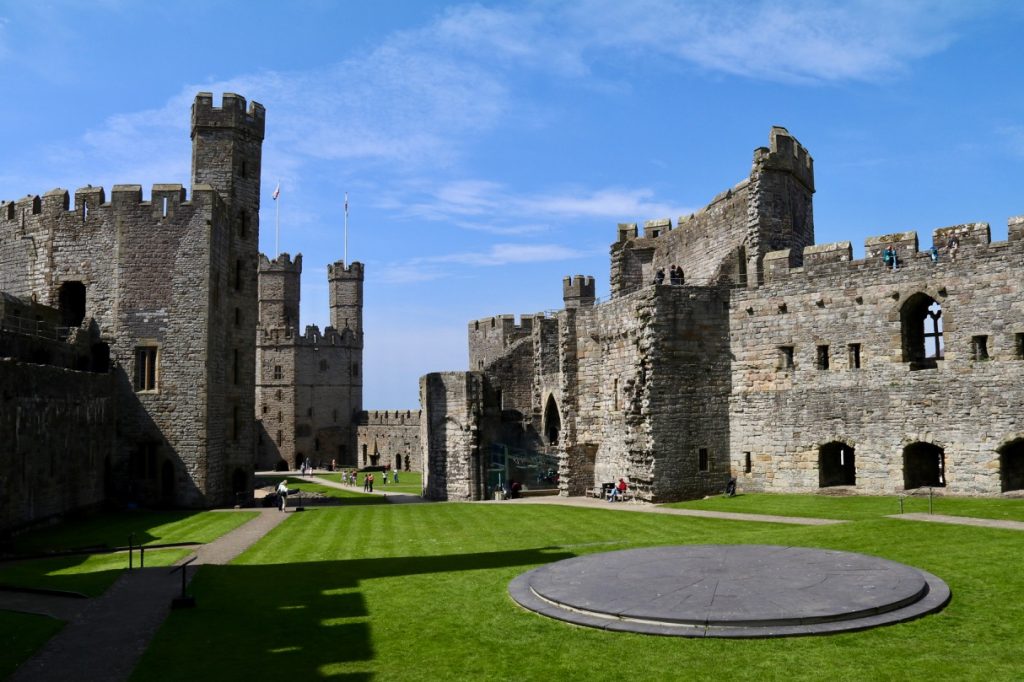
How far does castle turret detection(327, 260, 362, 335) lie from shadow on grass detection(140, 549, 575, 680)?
64575mm

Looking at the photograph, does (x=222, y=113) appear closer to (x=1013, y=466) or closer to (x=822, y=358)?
(x=822, y=358)

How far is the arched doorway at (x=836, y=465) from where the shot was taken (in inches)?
1102

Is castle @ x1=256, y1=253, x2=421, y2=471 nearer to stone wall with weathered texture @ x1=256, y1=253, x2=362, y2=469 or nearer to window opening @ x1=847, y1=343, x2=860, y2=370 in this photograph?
stone wall with weathered texture @ x1=256, y1=253, x2=362, y2=469

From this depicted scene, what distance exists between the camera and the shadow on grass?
1052cm

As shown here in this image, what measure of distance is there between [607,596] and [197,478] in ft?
83.4

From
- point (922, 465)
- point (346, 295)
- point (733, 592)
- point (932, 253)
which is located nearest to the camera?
point (733, 592)

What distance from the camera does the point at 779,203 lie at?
30.8 metres

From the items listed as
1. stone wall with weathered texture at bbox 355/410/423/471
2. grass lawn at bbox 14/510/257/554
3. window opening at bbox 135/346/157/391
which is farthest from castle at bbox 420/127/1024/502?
stone wall with weathered texture at bbox 355/410/423/471

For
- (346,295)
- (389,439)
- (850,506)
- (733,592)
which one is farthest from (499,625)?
(346,295)

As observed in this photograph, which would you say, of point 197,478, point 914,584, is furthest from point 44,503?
point 914,584

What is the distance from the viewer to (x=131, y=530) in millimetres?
25719

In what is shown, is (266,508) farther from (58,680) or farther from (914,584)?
(914,584)

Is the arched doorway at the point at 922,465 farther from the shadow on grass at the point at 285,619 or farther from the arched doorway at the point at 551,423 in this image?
the arched doorway at the point at 551,423

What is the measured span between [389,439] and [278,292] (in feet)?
56.6
